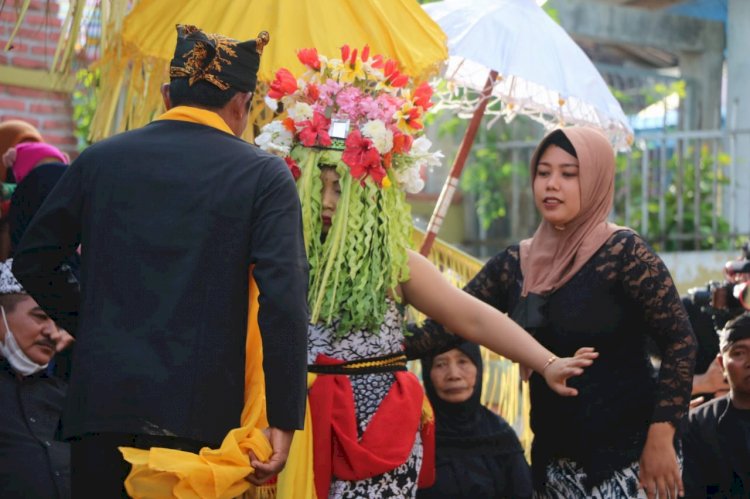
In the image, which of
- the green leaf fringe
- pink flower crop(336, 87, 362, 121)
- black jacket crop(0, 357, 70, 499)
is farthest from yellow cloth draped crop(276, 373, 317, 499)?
black jacket crop(0, 357, 70, 499)

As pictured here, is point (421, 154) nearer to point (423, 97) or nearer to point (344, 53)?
point (423, 97)

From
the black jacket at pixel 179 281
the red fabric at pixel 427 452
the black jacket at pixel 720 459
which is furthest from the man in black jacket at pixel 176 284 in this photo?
the black jacket at pixel 720 459

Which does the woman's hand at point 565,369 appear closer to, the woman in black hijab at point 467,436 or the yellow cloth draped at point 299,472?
the yellow cloth draped at point 299,472

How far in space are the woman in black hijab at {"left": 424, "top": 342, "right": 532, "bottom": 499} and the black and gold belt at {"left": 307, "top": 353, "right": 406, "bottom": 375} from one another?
163cm

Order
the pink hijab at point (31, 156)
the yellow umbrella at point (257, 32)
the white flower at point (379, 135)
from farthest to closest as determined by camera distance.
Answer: the pink hijab at point (31, 156), the yellow umbrella at point (257, 32), the white flower at point (379, 135)

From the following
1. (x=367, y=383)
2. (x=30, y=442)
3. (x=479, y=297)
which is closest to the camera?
(x=367, y=383)

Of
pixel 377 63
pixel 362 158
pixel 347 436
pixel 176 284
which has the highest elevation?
pixel 377 63

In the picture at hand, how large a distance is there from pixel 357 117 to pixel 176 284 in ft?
4.19

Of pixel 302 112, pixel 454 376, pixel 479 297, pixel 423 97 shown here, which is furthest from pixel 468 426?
pixel 302 112

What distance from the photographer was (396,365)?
4.02m

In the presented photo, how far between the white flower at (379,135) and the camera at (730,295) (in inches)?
90.5

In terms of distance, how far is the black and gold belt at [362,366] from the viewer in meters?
3.92

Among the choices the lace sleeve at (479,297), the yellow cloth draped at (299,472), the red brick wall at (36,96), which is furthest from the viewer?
the red brick wall at (36,96)

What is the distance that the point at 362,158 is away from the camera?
3980mm
